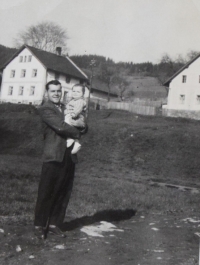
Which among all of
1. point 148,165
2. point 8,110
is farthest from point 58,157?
point 8,110

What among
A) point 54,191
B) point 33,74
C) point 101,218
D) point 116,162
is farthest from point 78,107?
point 33,74

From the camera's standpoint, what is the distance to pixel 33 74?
5266cm

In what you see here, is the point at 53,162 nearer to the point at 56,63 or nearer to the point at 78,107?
the point at 78,107

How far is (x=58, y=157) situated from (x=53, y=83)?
0.90 metres

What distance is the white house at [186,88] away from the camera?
44500mm

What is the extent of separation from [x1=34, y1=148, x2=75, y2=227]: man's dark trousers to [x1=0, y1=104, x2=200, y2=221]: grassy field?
9.09ft

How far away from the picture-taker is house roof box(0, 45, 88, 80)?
171ft

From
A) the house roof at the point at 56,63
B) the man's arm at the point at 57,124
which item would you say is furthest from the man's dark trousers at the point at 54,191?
the house roof at the point at 56,63

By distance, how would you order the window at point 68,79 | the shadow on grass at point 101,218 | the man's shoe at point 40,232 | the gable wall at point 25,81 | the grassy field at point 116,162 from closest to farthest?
the man's shoe at point 40,232
the shadow on grass at point 101,218
the grassy field at point 116,162
the gable wall at point 25,81
the window at point 68,79

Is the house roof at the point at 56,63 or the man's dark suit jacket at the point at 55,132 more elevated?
the house roof at the point at 56,63

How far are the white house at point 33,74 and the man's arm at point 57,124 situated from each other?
46.0m

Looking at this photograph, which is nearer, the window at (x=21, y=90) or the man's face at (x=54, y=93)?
the man's face at (x=54, y=93)

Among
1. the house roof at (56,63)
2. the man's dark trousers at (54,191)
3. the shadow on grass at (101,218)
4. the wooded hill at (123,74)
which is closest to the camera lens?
the man's dark trousers at (54,191)

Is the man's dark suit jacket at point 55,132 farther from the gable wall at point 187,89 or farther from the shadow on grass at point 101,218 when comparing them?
the gable wall at point 187,89
